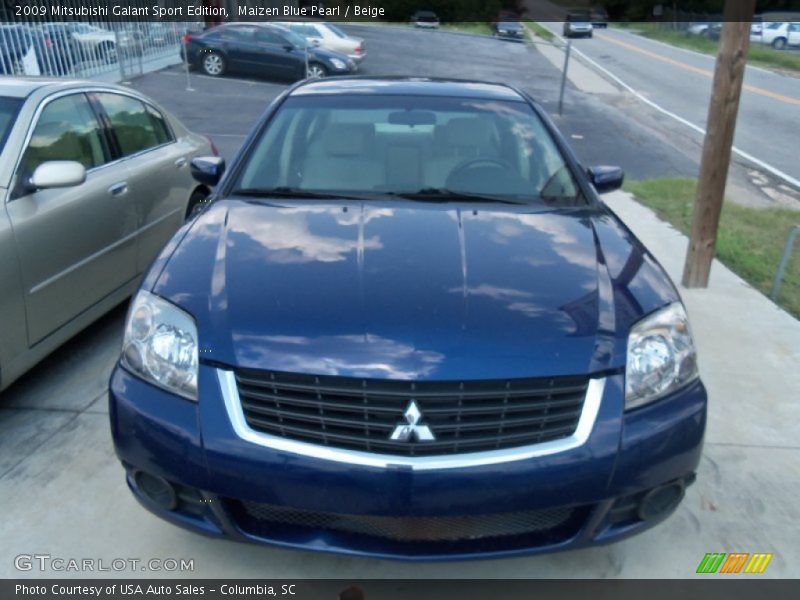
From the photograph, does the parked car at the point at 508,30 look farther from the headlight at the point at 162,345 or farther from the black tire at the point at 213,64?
the headlight at the point at 162,345

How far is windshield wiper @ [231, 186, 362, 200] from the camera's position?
10.8ft

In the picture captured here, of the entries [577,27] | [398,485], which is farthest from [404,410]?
[577,27]

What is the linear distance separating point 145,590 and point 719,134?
15.5 feet

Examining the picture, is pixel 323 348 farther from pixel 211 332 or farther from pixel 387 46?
pixel 387 46

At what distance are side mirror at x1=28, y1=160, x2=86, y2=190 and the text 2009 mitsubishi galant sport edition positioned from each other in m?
1.03

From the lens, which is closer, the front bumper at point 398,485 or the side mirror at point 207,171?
the front bumper at point 398,485

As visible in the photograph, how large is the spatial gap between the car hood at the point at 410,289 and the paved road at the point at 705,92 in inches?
416

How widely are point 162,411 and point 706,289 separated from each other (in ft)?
14.5

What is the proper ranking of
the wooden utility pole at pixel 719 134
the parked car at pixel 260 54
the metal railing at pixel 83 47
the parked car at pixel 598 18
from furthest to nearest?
the parked car at pixel 598 18 < the parked car at pixel 260 54 < the metal railing at pixel 83 47 < the wooden utility pole at pixel 719 134

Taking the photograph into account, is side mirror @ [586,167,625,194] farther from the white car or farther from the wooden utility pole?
the white car

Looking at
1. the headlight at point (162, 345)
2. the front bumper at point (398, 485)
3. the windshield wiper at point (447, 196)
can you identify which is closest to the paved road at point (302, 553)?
the front bumper at point (398, 485)

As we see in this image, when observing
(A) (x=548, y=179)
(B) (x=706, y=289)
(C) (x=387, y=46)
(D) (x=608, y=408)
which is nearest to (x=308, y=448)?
(D) (x=608, y=408)

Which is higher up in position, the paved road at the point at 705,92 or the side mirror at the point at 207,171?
the side mirror at the point at 207,171

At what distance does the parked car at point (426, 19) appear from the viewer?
41.1 m
